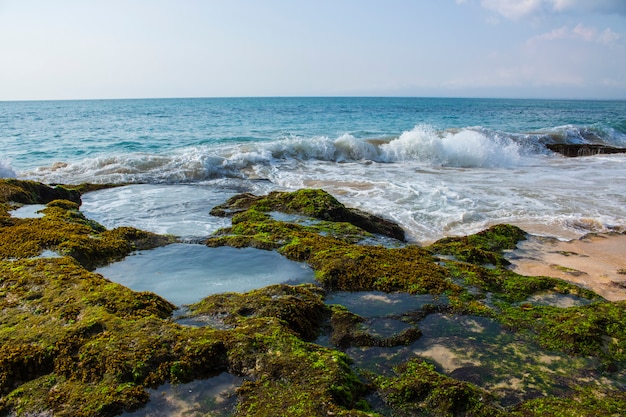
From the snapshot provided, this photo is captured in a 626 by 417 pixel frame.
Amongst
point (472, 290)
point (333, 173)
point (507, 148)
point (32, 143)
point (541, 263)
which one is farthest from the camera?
point (32, 143)

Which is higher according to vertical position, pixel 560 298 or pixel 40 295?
pixel 40 295

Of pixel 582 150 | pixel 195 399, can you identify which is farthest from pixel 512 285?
pixel 582 150

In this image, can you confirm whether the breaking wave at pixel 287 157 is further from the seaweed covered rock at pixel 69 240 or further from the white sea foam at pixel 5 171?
the seaweed covered rock at pixel 69 240

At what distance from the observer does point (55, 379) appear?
280cm

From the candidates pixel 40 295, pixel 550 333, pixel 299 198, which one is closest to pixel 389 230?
pixel 299 198

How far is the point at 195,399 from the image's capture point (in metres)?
2.68

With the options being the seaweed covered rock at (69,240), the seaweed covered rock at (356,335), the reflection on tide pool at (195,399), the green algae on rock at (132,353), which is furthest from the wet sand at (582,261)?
the seaweed covered rock at (69,240)

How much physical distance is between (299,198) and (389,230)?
191cm

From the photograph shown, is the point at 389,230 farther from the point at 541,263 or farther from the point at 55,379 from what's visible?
the point at 55,379

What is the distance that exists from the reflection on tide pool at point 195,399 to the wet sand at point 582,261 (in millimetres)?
5090

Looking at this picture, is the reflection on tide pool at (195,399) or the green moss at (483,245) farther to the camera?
the green moss at (483,245)

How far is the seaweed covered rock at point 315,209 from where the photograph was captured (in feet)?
26.4

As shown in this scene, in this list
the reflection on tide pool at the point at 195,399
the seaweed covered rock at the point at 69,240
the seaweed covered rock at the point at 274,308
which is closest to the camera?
the reflection on tide pool at the point at 195,399

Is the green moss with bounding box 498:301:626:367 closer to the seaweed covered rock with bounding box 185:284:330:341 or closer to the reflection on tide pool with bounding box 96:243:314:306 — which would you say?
the seaweed covered rock with bounding box 185:284:330:341
